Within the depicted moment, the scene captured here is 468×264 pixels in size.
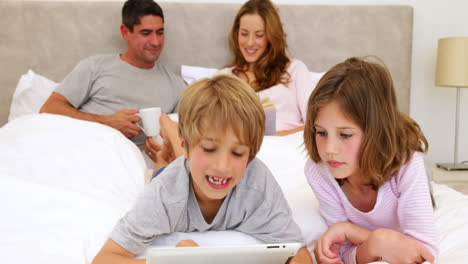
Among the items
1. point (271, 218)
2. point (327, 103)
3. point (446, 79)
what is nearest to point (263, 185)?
point (271, 218)

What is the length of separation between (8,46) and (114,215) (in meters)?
1.75

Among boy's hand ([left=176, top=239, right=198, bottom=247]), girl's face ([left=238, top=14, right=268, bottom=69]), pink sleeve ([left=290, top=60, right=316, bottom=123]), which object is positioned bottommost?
boy's hand ([left=176, top=239, right=198, bottom=247])

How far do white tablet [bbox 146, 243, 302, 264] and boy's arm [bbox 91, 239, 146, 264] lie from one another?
7.1 inches

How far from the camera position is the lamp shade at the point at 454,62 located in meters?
2.27

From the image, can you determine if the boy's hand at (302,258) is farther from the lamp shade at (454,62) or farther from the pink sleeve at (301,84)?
the lamp shade at (454,62)

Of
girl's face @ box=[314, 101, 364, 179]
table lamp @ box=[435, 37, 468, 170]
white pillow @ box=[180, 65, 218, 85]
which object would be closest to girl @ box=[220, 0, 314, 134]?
white pillow @ box=[180, 65, 218, 85]

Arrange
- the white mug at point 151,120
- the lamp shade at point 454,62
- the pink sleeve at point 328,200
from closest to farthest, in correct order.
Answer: the pink sleeve at point 328,200
the white mug at point 151,120
the lamp shade at point 454,62

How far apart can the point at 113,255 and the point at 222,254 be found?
11.4 inches

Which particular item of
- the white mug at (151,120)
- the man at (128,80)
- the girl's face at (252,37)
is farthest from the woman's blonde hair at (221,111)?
the girl's face at (252,37)

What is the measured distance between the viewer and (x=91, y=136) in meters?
1.44

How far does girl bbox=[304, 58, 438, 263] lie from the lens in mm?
991

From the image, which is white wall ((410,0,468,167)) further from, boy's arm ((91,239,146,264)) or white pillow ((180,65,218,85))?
boy's arm ((91,239,146,264))

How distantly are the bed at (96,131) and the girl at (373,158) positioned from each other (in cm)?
11

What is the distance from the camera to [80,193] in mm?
1104
